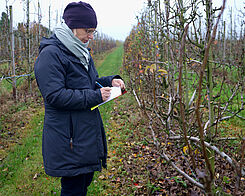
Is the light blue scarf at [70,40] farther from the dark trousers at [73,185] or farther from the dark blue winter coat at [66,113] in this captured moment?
the dark trousers at [73,185]

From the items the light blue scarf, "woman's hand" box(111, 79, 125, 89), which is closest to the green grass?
"woman's hand" box(111, 79, 125, 89)

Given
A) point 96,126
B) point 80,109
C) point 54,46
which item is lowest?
point 96,126

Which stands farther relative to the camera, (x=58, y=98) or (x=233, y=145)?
(x=233, y=145)

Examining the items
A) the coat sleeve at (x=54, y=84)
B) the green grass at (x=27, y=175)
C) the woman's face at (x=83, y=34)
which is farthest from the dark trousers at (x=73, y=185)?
the green grass at (x=27, y=175)

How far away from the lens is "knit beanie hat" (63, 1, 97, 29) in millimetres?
1726

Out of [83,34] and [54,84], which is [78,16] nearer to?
[83,34]

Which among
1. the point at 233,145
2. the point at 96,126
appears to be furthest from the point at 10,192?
the point at 233,145

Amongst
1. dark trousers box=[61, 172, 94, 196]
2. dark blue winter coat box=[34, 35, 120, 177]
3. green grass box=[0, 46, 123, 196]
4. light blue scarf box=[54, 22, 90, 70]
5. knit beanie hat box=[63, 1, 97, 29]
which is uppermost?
knit beanie hat box=[63, 1, 97, 29]

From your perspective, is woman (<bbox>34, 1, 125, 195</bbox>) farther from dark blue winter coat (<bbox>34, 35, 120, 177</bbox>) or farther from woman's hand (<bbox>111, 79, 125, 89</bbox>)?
woman's hand (<bbox>111, 79, 125, 89</bbox>)

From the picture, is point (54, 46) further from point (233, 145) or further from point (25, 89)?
point (25, 89)

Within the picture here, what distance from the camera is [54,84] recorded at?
5.03ft

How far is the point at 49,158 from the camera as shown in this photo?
5.44 ft

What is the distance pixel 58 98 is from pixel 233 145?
143 inches

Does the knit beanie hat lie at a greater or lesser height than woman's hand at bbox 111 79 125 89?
greater
